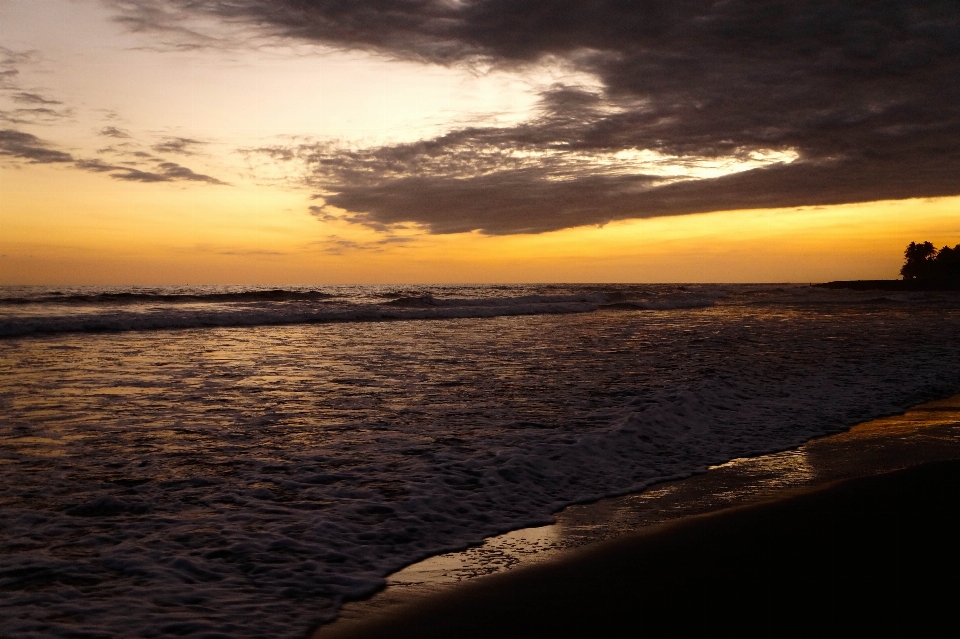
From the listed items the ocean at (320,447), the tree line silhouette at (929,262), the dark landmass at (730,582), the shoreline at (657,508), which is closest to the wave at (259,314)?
the ocean at (320,447)

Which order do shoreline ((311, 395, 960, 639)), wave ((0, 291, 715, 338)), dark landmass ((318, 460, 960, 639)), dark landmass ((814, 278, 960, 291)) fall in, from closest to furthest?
dark landmass ((318, 460, 960, 639)) → shoreline ((311, 395, 960, 639)) → wave ((0, 291, 715, 338)) → dark landmass ((814, 278, 960, 291))

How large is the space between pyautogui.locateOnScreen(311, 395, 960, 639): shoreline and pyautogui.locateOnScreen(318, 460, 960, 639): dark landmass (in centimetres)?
5

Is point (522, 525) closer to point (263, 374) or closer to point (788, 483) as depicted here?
point (788, 483)

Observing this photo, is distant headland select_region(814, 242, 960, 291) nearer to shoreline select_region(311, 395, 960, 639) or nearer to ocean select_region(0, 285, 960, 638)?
ocean select_region(0, 285, 960, 638)

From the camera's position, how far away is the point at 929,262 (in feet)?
235

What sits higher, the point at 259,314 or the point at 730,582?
the point at 259,314

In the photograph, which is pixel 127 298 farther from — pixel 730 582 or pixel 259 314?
pixel 730 582

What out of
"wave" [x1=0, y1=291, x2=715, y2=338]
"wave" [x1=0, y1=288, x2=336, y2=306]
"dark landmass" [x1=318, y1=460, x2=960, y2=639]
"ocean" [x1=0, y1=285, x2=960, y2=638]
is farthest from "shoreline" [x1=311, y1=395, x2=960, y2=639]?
"wave" [x1=0, y1=288, x2=336, y2=306]

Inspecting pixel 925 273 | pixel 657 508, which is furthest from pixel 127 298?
pixel 925 273

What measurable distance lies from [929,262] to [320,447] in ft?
271

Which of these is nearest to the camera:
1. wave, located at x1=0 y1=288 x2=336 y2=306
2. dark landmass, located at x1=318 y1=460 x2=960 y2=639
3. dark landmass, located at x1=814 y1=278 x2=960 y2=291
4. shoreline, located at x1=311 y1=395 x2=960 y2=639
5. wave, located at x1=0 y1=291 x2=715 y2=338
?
dark landmass, located at x1=318 y1=460 x2=960 y2=639

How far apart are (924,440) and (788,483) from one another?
271 centimetres

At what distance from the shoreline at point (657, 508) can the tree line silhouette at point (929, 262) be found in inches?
2649

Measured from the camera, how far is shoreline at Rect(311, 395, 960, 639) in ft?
11.9
